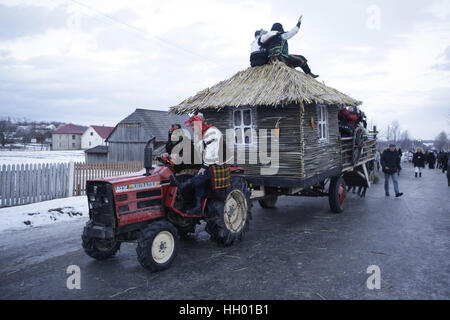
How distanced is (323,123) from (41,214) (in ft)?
25.3

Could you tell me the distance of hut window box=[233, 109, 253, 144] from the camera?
8.01 meters

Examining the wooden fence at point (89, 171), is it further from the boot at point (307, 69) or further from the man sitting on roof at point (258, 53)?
the boot at point (307, 69)

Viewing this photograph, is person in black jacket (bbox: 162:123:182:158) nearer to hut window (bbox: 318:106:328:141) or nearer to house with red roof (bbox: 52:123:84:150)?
hut window (bbox: 318:106:328:141)

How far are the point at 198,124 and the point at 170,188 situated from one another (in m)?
1.21

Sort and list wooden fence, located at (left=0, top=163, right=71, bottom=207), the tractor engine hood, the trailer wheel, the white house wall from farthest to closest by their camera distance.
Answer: the white house wall → wooden fence, located at (left=0, top=163, right=71, bottom=207) → the trailer wheel → the tractor engine hood

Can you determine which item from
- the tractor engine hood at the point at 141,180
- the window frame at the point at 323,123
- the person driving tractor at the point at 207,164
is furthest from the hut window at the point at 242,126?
the tractor engine hood at the point at 141,180

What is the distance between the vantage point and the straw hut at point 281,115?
7.19 metres

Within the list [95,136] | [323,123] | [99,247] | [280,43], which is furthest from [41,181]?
[95,136]

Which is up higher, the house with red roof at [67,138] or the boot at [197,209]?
the house with red roof at [67,138]

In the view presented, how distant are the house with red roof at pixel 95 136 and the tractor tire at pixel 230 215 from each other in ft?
242

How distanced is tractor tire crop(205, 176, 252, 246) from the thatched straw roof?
2024mm

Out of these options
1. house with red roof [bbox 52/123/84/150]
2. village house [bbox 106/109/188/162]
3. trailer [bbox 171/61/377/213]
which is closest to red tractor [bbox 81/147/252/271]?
A: trailer [bbox 171/61/377/213]

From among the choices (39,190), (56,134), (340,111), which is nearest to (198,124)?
(340,111)

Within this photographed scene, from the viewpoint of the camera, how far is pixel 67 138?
84.9 m
